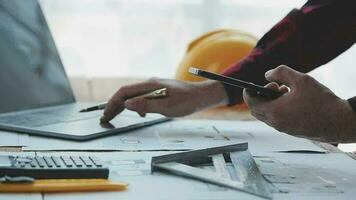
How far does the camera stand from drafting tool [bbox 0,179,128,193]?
451 millimetres

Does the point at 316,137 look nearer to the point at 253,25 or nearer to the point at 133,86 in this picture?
the point at 133,86

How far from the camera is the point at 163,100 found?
0.87 m

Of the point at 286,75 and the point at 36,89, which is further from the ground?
the point at 286,75

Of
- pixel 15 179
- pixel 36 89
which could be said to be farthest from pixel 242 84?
pixel 36 89

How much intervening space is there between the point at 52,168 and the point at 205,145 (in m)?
0.28

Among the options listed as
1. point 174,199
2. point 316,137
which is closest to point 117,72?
point 316,137

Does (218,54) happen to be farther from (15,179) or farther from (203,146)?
A: (15,179)

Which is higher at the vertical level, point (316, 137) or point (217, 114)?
point (316, 137)

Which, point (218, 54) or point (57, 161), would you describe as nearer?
point (57, 161)

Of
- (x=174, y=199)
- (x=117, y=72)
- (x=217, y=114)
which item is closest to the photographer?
(x=174, y=199)

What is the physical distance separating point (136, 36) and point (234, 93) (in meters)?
0.62

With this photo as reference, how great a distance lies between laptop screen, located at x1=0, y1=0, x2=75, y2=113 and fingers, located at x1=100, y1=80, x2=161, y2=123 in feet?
0.59

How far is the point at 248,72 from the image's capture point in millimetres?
954

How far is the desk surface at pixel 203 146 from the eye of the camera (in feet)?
1.55
